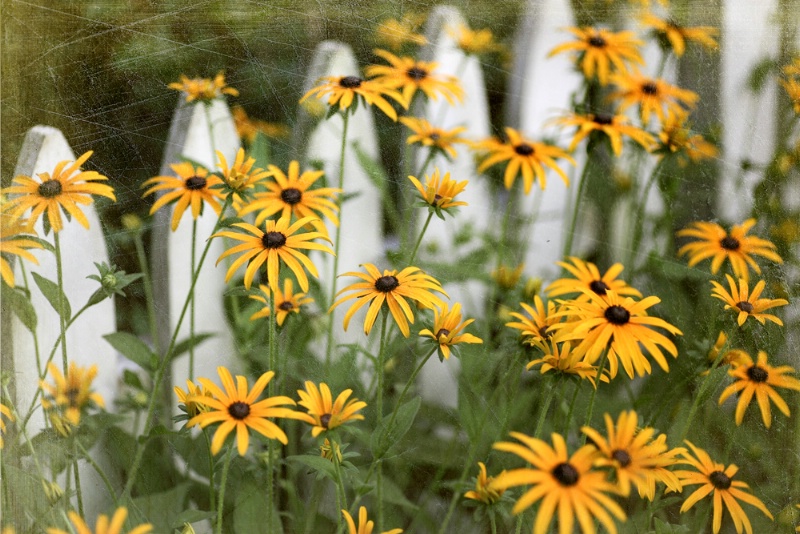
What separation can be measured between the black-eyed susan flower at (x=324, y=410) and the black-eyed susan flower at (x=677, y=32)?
377 mm

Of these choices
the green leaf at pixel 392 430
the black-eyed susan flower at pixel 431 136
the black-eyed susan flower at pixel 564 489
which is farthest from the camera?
the black-eyed susan flower at pixel 431 136

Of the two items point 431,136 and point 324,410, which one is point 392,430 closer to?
point 324,410

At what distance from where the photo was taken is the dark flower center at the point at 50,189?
484mm

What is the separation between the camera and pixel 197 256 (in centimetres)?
55

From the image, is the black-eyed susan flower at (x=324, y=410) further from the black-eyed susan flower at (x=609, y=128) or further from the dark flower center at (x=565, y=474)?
the black-eyed susan flower at (x=609, y=128)

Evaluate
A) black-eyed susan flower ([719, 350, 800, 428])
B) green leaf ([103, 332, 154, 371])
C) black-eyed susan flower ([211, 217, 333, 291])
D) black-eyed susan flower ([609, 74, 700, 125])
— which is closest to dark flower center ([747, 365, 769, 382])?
black-eyed susan flower ([719, 350, 800, 428])

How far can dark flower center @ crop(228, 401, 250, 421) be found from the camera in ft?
1.30

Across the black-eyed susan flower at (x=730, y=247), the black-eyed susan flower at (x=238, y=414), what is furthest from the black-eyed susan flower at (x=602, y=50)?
the black-eyed susan flower at (x=238, y=414)

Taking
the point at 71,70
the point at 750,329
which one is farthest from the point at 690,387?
the point at 71,70

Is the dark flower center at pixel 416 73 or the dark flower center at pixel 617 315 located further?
the dark flower center at pixel 416 73

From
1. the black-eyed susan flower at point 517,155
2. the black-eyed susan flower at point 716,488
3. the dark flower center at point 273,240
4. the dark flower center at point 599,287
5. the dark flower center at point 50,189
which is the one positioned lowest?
the black-eyed susan flower at point 716,488

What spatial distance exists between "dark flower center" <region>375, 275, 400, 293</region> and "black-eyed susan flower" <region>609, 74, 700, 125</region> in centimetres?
27

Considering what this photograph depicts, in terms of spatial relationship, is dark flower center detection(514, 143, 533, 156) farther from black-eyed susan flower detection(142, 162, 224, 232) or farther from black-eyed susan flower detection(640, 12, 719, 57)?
black-eyed susan flower detection(142, 162, 224, 232)

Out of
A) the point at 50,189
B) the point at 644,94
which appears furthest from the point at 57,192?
the point at 644,94
